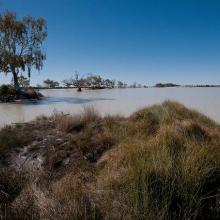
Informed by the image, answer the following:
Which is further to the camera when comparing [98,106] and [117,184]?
[98,106]

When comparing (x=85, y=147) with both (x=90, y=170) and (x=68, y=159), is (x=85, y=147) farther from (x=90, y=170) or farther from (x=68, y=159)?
(x=90, y=170)

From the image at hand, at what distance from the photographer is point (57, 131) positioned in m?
6.18

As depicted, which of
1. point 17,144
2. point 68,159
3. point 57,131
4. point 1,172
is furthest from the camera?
point 57,131

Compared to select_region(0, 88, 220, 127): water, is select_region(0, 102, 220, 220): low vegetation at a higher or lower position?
higher

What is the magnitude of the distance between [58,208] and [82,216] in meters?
0.25

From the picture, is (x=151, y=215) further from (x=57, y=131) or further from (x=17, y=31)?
(x=17, y=31)

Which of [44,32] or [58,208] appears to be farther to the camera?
[44,32]

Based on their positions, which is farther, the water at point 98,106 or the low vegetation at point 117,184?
the water at point 98,106

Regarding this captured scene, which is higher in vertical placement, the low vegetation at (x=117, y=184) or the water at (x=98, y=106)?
the low vegetation at (x=117, y=184)

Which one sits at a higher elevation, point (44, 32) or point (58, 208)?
point (44, 32)

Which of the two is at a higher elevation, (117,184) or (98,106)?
(117,184)

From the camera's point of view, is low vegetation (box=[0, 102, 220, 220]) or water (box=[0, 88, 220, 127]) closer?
low vegetation (box=[0, 102, 220, 220])

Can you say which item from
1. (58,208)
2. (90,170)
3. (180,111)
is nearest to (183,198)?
(58,208)

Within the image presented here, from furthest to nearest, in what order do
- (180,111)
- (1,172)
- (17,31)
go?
(17,31)
(180,111)
(1,172)
